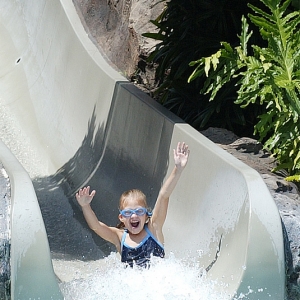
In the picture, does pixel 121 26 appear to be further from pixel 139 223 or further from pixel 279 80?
pixel 139 223

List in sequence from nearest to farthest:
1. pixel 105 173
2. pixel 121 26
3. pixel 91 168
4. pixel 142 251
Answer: pixel 142 251
pixel 105 173
pixel 91 168
pixel 121 26

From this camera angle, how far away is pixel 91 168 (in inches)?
277

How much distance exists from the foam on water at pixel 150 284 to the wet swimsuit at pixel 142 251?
80mm

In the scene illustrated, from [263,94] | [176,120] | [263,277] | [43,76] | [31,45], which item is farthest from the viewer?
[31,45]

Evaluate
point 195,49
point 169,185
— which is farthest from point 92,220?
point 195,49

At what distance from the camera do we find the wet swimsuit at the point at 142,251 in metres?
4.47

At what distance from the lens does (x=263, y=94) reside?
504cm

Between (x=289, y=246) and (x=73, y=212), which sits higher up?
(x=289, y=246)

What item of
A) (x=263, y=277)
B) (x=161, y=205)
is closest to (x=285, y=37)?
(x=161, y=205)

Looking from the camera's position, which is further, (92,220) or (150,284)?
(92,220)

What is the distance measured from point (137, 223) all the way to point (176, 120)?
4.88ft

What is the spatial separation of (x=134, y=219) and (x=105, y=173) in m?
2.41

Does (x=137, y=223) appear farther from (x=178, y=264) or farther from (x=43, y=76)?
(x=43, y=76)

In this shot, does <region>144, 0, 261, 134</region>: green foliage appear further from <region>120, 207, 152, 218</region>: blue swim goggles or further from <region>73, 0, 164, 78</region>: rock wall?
<region>120, 207, 152, 218</region>: blue swim goggles
